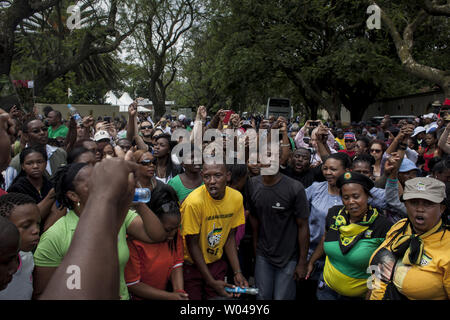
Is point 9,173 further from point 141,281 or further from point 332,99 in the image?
point 332,99

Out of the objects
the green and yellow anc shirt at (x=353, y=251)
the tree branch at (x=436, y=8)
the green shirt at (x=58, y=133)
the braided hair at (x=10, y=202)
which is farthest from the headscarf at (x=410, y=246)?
the tree branch at (x=436, y=8)

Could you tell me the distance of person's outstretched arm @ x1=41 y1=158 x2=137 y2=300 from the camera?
964mm

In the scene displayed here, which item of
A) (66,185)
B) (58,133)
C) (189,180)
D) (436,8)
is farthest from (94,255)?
(436,8)

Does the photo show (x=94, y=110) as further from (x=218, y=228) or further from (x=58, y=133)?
(x=218, y=228)

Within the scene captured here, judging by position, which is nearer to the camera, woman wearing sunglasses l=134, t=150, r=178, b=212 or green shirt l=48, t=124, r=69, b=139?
woman wearing sunglasses l=134, t=150, r=178, b=212

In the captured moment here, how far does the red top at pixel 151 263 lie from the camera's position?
9.87ft

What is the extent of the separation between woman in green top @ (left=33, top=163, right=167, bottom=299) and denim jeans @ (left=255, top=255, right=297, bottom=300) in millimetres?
1402

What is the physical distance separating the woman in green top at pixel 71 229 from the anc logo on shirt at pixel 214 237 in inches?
25.5

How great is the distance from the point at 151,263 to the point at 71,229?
0.79 m

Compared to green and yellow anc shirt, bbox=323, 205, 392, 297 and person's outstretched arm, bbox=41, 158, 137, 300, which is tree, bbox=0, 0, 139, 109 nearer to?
green and yellow anc shirt, bbox=323, 205, 392, 297

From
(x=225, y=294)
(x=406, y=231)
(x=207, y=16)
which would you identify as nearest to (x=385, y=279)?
(x=406, y=231)

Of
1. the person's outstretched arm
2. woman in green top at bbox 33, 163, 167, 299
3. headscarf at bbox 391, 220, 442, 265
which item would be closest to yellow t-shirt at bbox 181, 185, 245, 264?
woman in green top at bbox 33, 163, 167, 299

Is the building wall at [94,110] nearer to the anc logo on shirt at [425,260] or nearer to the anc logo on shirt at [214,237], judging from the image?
the anc logo on shirt at [214,237]

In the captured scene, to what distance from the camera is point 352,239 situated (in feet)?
10.7
